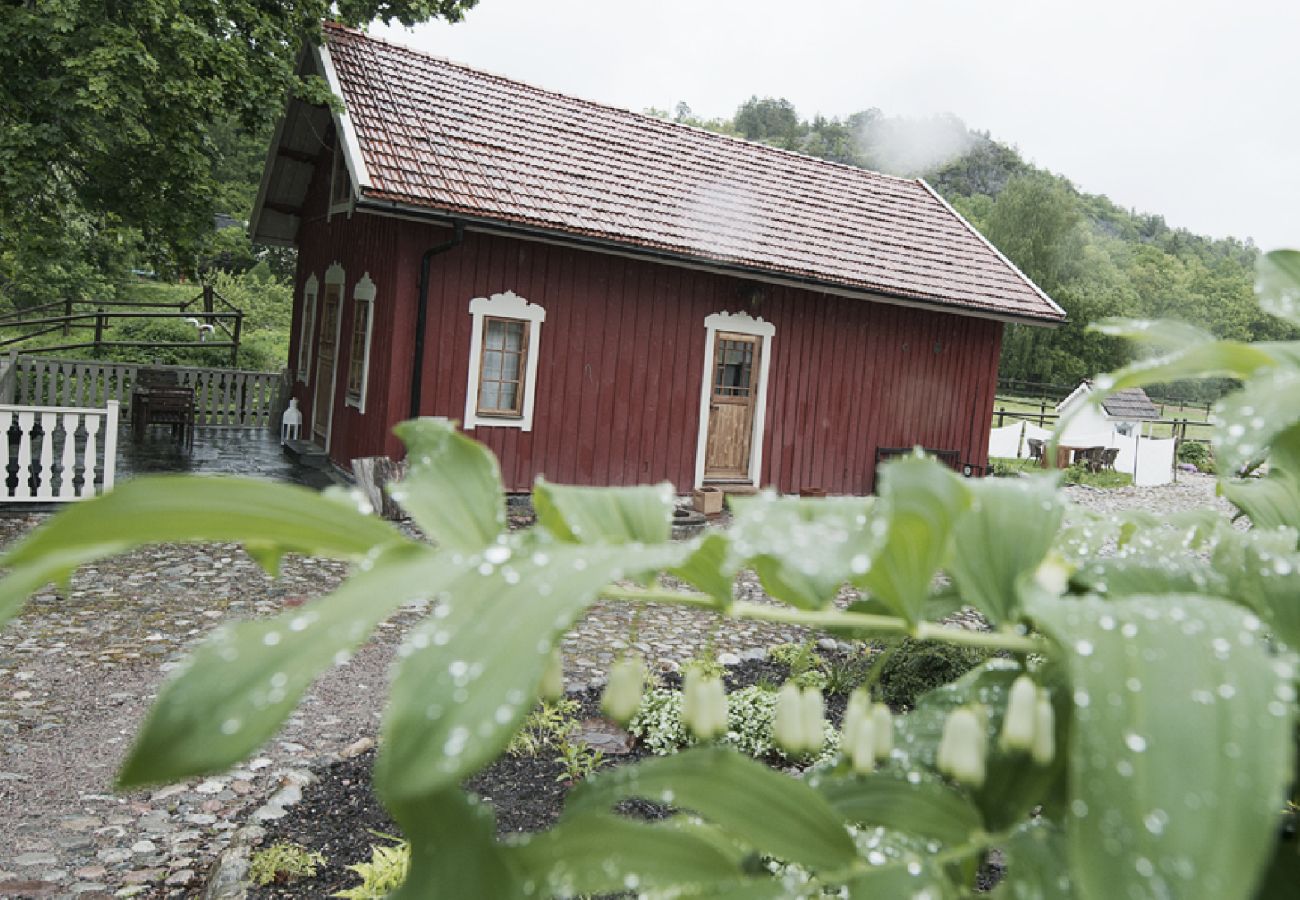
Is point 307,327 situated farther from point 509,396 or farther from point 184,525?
point 184,525

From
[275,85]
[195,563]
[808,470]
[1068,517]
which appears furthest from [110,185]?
[1068,517]

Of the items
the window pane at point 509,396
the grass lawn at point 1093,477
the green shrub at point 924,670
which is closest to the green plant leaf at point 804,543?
the green shrub at point 924,670

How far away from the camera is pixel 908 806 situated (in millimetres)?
588

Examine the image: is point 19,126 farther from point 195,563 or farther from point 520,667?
point 520,667

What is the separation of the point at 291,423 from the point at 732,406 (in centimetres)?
654

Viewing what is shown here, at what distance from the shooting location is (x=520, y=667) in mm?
409

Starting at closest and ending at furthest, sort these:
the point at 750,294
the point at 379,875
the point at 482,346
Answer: the point at 379,875 → the point at 482,346 → the point at 750,294

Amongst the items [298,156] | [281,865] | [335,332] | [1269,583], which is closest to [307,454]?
[335,332]

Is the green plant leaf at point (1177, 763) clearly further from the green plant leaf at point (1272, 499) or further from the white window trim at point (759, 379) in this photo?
the white window trim at point (759, 379)

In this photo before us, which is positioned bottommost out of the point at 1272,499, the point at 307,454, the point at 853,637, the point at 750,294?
the point at 307,454

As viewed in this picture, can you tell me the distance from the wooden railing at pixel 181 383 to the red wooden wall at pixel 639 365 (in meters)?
1.96

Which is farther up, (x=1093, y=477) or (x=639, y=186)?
(x=639, y=186)

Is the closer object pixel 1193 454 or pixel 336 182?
pixel 336 182

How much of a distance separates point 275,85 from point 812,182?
799cm
